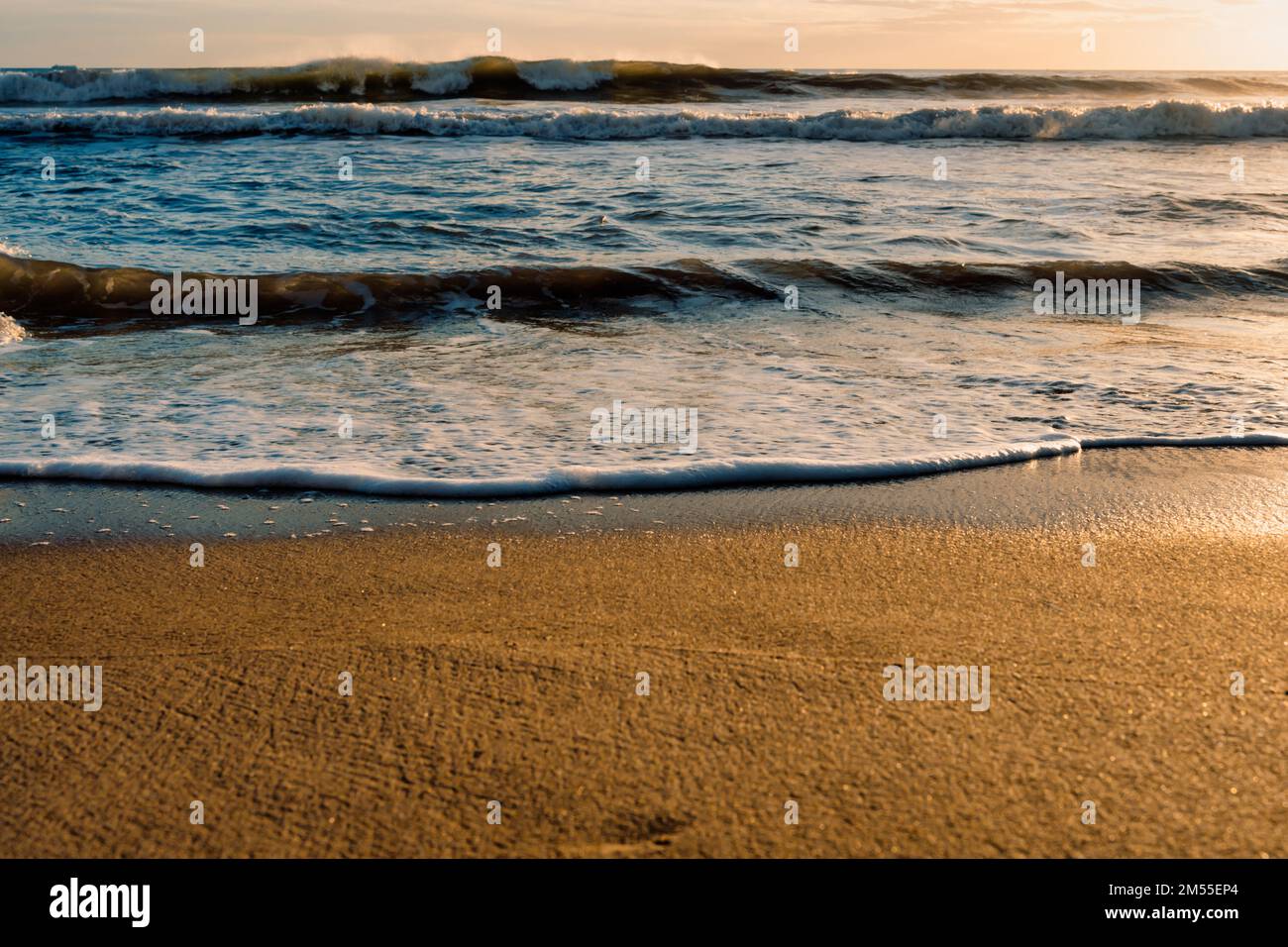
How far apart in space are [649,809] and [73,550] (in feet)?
7.65

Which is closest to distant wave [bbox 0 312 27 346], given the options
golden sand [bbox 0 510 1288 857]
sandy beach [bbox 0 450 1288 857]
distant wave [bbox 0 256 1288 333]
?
distant wave [bbox 0 256 1288 333]

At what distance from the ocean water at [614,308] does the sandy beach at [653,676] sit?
1.94 feet

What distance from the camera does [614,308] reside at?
761 centimetres

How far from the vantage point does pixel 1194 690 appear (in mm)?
2422

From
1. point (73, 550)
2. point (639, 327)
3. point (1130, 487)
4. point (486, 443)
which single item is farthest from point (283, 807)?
point (639, 327)

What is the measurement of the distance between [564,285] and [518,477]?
4254 millimetres

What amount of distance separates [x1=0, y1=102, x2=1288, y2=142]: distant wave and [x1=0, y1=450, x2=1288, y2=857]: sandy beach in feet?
53.0

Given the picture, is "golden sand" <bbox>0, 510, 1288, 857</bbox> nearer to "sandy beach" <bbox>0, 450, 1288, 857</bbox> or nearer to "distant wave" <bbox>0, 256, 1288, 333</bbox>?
"sandy beach" <bbox>0, 450, 1288, 857</bbox>

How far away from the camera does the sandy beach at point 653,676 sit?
196 centimetres

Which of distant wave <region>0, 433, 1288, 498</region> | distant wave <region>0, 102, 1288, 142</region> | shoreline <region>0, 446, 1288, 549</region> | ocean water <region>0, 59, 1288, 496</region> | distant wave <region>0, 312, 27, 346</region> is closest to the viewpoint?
shoreline <region>0, 446, 1288, 549</region>

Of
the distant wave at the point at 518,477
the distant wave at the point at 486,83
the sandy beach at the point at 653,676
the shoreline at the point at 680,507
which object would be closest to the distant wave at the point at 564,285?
the distant wave at the point at 518,477

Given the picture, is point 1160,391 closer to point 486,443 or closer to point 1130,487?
point 1130,487

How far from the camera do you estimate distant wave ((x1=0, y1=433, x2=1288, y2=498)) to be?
3.96 m

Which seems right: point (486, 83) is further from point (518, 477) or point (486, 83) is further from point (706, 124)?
point (518, 477)
